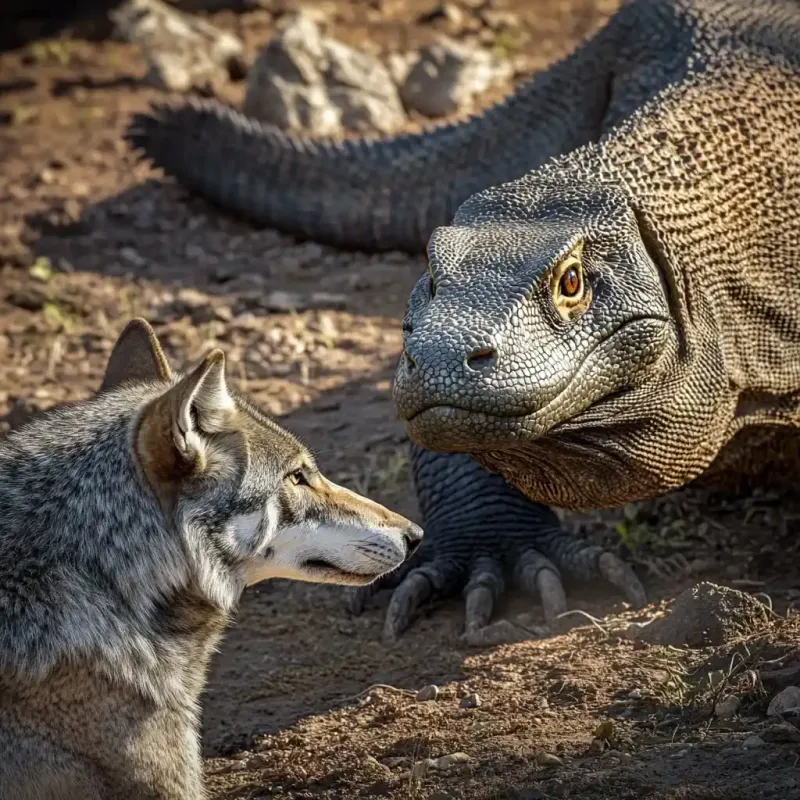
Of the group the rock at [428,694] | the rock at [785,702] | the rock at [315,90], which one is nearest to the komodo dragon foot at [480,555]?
the rock at [428,694]

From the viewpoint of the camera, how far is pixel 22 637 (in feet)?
12.6

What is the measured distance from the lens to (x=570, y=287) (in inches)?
179

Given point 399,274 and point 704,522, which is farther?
point 399,274

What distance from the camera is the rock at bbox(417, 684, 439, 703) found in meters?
5.01

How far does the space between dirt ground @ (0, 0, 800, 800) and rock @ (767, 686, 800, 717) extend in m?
0.05

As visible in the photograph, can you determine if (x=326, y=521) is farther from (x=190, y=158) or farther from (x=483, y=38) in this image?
(x=483, y=38)

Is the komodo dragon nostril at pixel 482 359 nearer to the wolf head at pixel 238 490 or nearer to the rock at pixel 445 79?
the wolf head at pixel 238 490

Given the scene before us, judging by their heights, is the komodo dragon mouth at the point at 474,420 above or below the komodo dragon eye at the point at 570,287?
below

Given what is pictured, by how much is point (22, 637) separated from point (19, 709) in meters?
0.19

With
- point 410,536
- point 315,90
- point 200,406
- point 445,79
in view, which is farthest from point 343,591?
point 445,79

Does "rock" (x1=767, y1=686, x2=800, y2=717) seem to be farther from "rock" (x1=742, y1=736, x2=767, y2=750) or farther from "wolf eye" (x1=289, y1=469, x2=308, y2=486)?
"wolf eye" (x1=289, y1=469, x2=308, y2=486)

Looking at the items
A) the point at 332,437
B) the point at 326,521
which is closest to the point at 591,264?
the point at 326,521

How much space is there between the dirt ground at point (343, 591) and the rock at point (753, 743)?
0.6 inches

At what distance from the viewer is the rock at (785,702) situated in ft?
13.6
